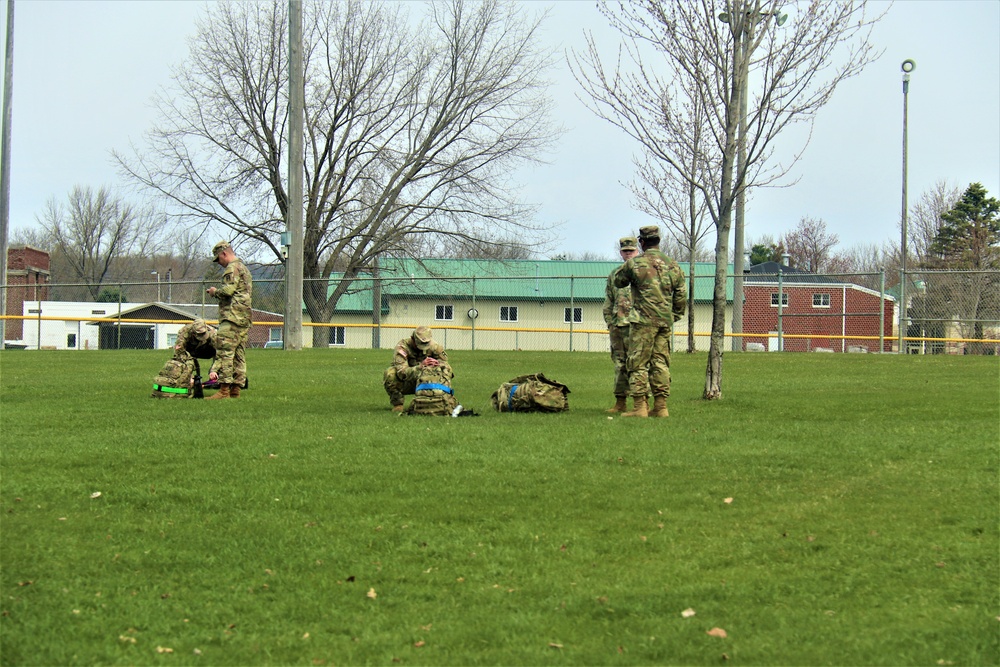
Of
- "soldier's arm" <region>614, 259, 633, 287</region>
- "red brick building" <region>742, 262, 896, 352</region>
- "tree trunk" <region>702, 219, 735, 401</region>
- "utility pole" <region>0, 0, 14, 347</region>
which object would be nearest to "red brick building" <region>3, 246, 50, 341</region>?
"utility pole" <region>0, 0, 14, 347</region>

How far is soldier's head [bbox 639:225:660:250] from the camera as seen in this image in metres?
11.1

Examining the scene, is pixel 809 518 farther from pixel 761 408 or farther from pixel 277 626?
pixel 761 408

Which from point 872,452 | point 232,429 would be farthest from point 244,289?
point 872,452

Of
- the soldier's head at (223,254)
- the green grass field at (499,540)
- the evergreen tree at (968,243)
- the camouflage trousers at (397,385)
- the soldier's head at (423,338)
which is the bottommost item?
the green grass field at (499,540)

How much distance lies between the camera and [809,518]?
20.3 feet

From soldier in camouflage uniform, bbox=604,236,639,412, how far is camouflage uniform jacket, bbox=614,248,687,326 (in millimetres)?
433

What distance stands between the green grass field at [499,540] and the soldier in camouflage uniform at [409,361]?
0.94 metres

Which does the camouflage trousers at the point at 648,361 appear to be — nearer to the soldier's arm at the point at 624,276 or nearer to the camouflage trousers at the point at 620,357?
the camouflage trousers at the point at 620,357

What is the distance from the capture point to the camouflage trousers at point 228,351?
12898 millimetres

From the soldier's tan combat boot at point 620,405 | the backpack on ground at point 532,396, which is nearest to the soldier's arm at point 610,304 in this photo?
the soldier's tan combat boot at point 620,405

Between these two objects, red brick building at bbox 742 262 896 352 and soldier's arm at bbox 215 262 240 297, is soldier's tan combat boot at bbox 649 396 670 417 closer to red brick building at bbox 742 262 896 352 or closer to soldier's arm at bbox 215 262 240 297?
soldier's arm at bbox 215 262 240 297

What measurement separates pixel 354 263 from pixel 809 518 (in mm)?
36492

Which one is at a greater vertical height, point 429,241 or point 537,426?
point 429,241

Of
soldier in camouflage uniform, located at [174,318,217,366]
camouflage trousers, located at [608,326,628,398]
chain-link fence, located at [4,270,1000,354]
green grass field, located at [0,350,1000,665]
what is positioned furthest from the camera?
chain-link fence, located at [4,270,1000,354]
